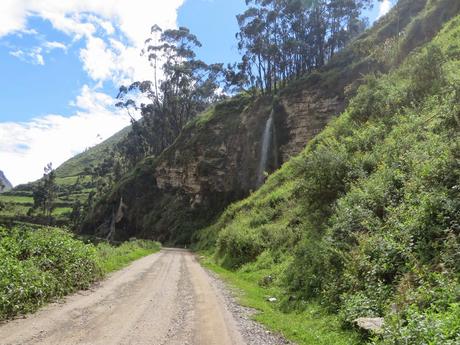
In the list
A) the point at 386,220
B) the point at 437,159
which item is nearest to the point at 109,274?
the point at 386,220

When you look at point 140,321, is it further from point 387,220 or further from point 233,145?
point 233,145

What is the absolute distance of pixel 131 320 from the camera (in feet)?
34.3

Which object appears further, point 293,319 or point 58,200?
point 58,200

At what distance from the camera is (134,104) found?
8831 centimetres

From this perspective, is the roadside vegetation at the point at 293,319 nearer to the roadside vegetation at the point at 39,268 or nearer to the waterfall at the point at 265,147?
the roadside vegetation at the point at 39,268

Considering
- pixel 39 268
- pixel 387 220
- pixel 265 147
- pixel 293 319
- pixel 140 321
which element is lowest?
pixel 293 319

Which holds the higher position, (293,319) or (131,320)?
(131,320)

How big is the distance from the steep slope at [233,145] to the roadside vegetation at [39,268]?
1152 inches

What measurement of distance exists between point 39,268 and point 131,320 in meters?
4.53

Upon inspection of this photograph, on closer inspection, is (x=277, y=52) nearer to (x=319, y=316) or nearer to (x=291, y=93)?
Result: (x=291, y=93)

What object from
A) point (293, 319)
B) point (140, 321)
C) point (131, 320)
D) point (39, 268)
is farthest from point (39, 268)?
point (293, 319)

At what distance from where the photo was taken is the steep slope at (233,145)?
154ft

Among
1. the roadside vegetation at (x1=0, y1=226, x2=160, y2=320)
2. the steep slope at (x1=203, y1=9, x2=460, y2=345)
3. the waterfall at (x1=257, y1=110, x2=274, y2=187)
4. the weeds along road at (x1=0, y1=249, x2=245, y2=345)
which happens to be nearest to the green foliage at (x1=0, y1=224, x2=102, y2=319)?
the roadside vegetation at (x1=0, y1=226, x2=160, y2=320)

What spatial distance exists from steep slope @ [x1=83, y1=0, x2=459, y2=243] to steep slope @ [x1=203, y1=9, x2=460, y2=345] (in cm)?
1451
